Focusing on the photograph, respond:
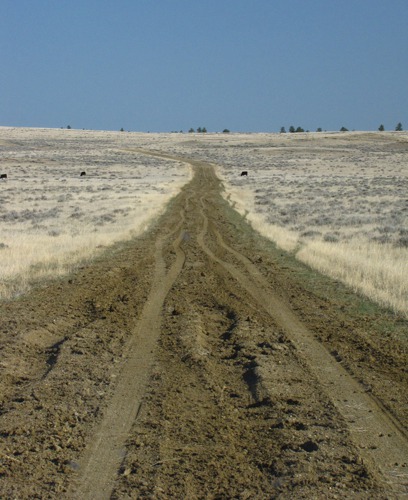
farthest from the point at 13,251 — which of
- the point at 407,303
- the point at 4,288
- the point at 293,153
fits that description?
the point at 293,153

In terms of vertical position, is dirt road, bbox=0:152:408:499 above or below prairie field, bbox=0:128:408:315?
above

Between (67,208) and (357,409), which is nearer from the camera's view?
(357,409)

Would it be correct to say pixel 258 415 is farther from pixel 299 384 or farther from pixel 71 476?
pixel 71 476

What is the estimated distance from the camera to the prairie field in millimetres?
15445

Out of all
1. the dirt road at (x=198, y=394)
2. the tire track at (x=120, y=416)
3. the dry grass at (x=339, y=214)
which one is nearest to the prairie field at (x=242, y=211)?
the dry grass at (x=339, y=214)

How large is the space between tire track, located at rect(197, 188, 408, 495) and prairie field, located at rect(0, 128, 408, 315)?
2332 millimetres

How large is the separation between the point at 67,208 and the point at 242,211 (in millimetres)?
10046

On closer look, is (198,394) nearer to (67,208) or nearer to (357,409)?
(357,409)

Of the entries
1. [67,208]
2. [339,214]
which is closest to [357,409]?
[339,214]

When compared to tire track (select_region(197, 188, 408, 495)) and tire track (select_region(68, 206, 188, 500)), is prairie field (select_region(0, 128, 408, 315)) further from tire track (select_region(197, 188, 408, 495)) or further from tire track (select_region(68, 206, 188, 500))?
tire track (select_region(68, 206, 188, 500))

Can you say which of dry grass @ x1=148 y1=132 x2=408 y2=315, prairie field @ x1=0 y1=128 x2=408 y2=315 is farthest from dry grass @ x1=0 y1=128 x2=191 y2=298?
dry grass @ x1=148 y1=132 x2=408 y2=315

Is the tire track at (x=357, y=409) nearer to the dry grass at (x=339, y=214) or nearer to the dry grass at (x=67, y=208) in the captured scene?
the dry grass at (x=339, y=214)

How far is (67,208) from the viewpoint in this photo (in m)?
34.5

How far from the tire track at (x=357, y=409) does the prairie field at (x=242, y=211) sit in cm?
233
